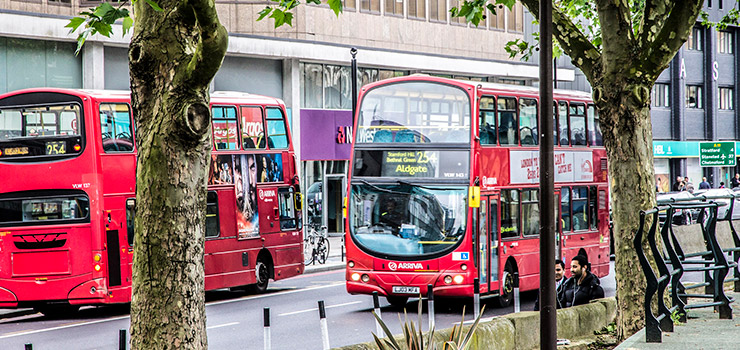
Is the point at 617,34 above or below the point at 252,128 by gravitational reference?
above

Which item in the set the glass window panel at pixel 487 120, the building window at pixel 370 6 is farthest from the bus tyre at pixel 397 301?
the building window at pixel 370 6

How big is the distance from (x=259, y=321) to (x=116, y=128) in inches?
161

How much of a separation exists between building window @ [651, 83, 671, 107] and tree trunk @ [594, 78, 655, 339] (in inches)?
1867

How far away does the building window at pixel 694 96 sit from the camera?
5884cm

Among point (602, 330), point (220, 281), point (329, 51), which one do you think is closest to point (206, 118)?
point (602, 330)

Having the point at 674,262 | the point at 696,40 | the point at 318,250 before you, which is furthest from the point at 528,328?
the point at 696,40

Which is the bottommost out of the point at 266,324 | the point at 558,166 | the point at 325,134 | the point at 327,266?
the point at 327,266

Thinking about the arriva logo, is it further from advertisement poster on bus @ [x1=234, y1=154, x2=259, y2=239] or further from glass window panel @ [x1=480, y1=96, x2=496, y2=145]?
advertisement poster on bus @ [x1=234, y1=154, x2=259, y2=239]

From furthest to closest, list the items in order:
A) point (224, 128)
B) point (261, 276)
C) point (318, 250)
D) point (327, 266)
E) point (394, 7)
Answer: point (394, 7) → point (318, 250) → point (327, 266) → point (261, 276) → point (224, 128)

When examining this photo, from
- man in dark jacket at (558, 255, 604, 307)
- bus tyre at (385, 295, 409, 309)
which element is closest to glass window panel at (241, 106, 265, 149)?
bus tyre at (385, 295, 409, 309)

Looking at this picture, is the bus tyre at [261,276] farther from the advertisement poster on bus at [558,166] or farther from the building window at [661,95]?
the building window at [661,95]

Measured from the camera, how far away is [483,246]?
17.5 m

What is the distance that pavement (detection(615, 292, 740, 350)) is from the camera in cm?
916

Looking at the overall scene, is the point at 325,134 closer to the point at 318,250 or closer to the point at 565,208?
the point at 318,250
